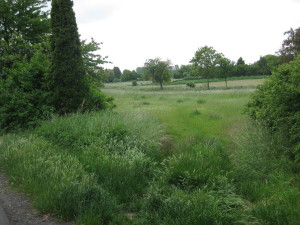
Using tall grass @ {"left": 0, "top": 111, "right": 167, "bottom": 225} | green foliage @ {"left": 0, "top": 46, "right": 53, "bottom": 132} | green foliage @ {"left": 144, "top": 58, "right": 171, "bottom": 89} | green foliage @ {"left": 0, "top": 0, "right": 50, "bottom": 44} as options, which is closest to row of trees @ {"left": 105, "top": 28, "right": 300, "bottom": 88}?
green foliage @ {"left": 144, "top": 58, "right": 171, "bottom": 89}

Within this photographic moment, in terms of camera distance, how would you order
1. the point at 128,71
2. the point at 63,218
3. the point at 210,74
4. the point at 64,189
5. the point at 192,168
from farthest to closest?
the point at 128,71, the point at 210,74, the point at 192,168, the point at 64,189, the point at 63,218

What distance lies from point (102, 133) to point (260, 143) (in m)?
4.24

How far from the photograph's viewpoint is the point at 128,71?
9694 centimetres

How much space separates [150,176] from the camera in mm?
5809

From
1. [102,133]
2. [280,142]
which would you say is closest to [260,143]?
[280,142]

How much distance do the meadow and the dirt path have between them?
150 millimetres

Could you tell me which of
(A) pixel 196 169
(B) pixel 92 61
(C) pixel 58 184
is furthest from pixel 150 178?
(B) pixel 92 61

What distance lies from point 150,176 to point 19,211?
262 cm

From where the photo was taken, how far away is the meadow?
13.0 feet

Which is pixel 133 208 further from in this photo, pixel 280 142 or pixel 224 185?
pixel 280 142

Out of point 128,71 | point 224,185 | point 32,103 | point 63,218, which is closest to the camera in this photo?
point 63,218

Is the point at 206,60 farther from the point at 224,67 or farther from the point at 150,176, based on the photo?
the point at 150,176

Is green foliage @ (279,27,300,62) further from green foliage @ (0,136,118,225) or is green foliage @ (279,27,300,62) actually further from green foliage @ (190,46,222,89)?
green foliage @ (0,136,118,225)

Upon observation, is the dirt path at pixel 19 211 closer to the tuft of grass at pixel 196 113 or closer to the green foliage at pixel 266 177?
the green foliage at pixel 266 177
